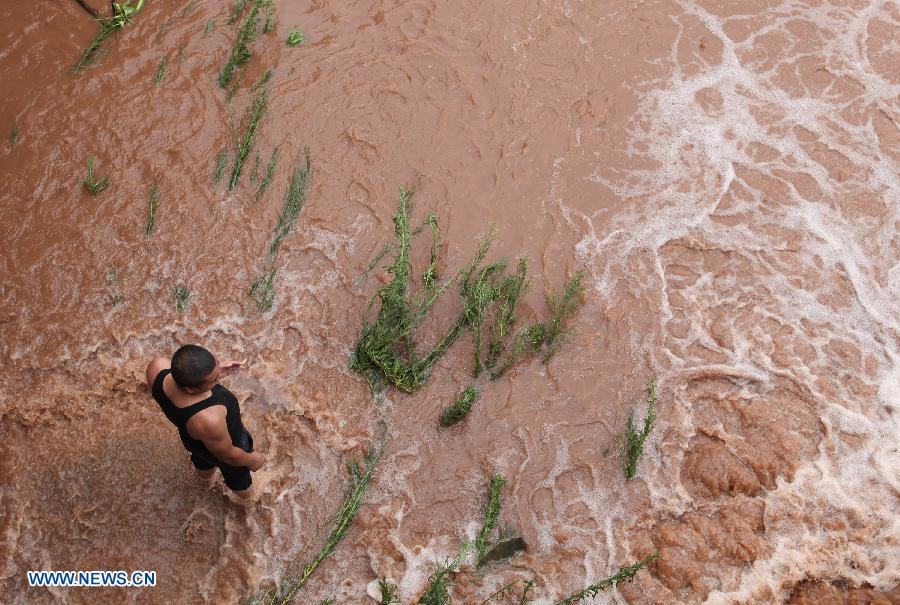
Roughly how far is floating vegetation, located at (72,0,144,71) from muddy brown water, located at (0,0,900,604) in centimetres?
17

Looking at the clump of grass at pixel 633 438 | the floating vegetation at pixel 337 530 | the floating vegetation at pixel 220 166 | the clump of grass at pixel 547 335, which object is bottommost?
the clump of grass at pixel 633 438

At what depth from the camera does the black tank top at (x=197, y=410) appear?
3307 millimetres

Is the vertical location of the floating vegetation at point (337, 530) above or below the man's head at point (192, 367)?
below

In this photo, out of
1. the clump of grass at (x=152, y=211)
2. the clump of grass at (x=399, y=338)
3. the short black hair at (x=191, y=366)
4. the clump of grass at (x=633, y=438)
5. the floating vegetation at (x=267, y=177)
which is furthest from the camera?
the floating vegetation at (x=267, y=177)

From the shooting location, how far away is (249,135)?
5.55m

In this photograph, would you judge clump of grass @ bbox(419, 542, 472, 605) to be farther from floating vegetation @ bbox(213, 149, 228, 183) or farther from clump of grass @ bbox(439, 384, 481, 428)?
floating vegetation @ bbox(213, 149, 228, 183)

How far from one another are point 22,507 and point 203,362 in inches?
81.4

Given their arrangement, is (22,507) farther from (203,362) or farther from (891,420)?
(891,420)

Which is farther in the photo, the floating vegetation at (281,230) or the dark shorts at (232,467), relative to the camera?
the floating vegetation at (281,230)

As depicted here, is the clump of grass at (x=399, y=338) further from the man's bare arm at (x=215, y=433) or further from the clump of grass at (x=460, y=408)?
the man's bare arm at (x=215, y=433)

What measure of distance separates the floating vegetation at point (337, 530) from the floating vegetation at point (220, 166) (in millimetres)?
2609

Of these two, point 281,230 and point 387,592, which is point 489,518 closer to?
point 387,592

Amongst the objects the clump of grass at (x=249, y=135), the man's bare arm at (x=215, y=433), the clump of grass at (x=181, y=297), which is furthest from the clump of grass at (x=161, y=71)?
the man's bare arm at (x=215, y=433)

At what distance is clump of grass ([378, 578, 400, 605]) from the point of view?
3.71 m
